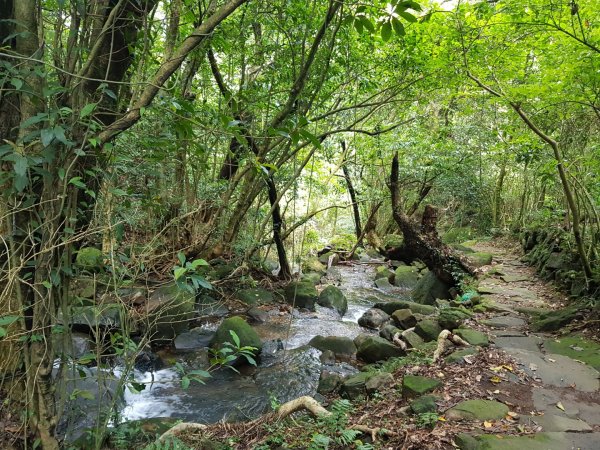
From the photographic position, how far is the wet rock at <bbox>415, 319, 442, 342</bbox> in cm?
570

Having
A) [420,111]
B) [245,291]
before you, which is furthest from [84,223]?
[420,111]

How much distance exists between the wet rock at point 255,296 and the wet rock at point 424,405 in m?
5.50

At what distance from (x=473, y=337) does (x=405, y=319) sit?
2104 mm

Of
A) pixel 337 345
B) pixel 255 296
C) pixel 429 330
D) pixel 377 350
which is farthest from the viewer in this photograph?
pixel 255 296

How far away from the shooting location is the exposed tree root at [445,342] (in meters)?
4.66

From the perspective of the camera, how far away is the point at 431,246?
32.0 ft

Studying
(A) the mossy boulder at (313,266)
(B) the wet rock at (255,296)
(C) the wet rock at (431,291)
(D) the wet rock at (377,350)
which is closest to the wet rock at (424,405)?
(D) the wet rock at (377,350)

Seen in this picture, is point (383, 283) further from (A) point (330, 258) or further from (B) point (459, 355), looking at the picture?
(B) point (459, 355)

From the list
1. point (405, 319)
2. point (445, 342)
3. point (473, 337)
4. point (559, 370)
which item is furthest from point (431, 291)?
point (559, 370)

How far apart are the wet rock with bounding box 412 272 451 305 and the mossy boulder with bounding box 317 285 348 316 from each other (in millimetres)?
1785

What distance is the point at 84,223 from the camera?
2.75 m

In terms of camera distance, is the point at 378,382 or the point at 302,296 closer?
the point at 378,382

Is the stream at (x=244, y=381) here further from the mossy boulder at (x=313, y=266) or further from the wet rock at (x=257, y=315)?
the mossy boulder at (x=313, y=266)

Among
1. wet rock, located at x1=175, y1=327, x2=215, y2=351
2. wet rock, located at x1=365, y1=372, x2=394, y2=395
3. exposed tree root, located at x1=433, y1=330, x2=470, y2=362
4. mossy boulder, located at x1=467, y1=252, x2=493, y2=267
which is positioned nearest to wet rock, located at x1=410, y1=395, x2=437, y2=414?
wet rock, located at x1=365, y1=372, x2=394, y2=395
